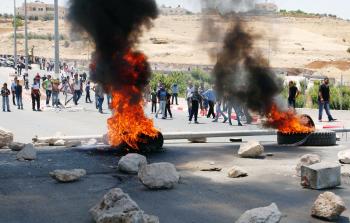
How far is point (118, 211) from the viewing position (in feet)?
26.2

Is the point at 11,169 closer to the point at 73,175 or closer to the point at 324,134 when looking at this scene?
the point at 73,175

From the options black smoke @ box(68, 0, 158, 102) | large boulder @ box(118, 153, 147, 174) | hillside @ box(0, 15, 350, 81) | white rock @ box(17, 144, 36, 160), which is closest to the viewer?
large boulder @ box(118, 153, 147, 174)

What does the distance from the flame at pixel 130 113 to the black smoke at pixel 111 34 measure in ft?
0.14

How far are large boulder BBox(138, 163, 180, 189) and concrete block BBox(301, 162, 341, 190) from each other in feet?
7.91

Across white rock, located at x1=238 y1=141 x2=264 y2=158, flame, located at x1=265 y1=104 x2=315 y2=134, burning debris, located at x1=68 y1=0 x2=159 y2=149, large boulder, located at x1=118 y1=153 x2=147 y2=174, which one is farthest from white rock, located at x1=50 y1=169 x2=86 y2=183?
flame, located at x1=265 y1=104 x2=315 y2=134

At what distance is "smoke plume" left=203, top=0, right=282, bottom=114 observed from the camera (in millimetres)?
16234

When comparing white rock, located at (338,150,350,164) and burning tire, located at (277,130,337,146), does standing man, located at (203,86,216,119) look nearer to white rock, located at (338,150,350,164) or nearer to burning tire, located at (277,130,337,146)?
burning tire, located at (277,130,337,146)

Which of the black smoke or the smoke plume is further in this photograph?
the smoke plume

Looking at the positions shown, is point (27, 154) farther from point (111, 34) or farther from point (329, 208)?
point (329, 208)

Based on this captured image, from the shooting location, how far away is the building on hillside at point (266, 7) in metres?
16.3

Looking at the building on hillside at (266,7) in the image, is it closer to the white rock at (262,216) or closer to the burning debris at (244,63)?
the burning debris at (244,63)

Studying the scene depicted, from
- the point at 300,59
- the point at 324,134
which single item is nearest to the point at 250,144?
the point at 324,134

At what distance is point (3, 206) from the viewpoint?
30.2 feet

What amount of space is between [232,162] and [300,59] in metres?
62.6
